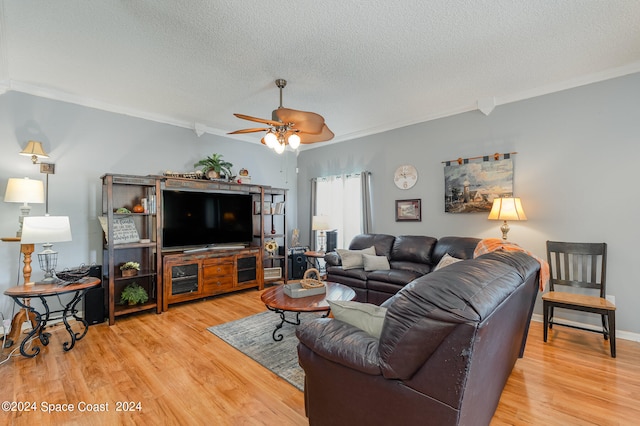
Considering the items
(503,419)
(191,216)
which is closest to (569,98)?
(503,419)

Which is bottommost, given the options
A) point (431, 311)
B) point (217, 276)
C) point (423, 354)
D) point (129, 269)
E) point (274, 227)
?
point (217, 276)

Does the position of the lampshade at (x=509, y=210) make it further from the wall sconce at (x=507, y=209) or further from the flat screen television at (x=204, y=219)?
the flat screen television at (x=204, y=219)

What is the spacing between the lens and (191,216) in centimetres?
420

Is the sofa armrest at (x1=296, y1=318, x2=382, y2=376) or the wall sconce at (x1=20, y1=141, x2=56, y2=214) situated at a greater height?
the wall sconce at (x1=20, y1=141, x2=56, y2=214)

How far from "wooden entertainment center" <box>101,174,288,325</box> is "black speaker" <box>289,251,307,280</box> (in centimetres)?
72

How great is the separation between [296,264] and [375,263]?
6.13 feet

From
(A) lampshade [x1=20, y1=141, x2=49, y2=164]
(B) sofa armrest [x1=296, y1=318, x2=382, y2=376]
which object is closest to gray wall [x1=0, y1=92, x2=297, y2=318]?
(A) lampshade [x1=20, y1=141, x2=49, y2=164]

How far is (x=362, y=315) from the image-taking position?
1513 millimetres

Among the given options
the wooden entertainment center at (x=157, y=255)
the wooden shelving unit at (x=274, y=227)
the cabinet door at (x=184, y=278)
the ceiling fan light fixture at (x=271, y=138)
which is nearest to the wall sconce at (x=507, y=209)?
the ceiling fan light fixture at (x=271, y=138)

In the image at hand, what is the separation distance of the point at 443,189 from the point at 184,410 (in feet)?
12.6

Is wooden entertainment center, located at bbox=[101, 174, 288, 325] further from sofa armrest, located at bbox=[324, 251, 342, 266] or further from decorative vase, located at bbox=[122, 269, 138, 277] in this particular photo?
sofa armrest, located at bbox=[324, 251, 342, 266]

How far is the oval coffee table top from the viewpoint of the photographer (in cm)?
250

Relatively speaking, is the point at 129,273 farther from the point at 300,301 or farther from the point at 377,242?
the point at 377,242

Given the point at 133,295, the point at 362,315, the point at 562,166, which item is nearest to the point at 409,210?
the point at 562,166
